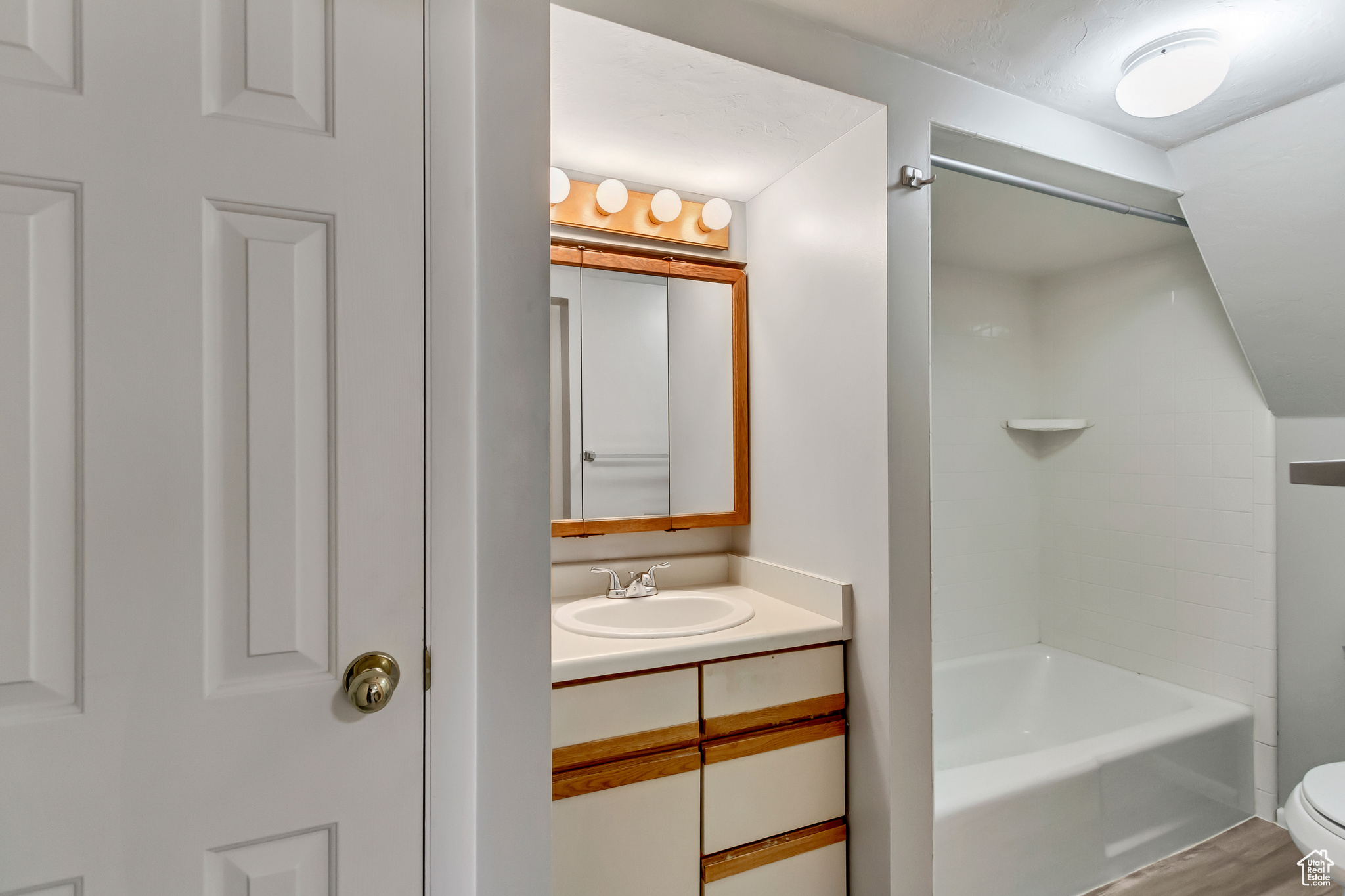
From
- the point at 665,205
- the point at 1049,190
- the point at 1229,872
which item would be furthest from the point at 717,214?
the point at 1229,872

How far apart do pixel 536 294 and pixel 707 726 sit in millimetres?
1047

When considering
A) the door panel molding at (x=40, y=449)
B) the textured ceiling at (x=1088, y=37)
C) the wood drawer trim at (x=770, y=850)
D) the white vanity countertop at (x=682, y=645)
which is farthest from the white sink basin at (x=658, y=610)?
the textured ceiling at (x=1088, y=37)

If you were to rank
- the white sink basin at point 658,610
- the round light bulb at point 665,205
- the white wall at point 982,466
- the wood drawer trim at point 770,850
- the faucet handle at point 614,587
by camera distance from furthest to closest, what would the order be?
the white wall at point 982,466, the round light bulb at point 665,205, the faucet handle at point 614,587, the white sink basin at point 658,610, the wood drawer trim at point 770,850

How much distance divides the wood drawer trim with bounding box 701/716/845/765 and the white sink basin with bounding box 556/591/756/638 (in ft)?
1.00

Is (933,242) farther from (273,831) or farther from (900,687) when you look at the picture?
(273,831)

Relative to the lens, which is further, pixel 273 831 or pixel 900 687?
pixel 900 687

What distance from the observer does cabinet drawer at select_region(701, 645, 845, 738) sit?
1472 mm

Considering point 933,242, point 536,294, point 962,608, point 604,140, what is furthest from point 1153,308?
point 536,294

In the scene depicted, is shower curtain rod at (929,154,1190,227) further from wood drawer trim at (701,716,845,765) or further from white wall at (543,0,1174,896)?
wood drawer trim at (701,716,845,765)

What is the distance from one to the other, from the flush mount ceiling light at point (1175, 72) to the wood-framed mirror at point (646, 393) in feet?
3.74

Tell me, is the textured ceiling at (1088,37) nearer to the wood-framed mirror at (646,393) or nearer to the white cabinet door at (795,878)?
the wood-framed mirror at (646,393)

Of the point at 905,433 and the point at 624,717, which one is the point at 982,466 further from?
the point at 624,717

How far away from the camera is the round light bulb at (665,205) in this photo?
201 cm

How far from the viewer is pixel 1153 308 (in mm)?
2494
